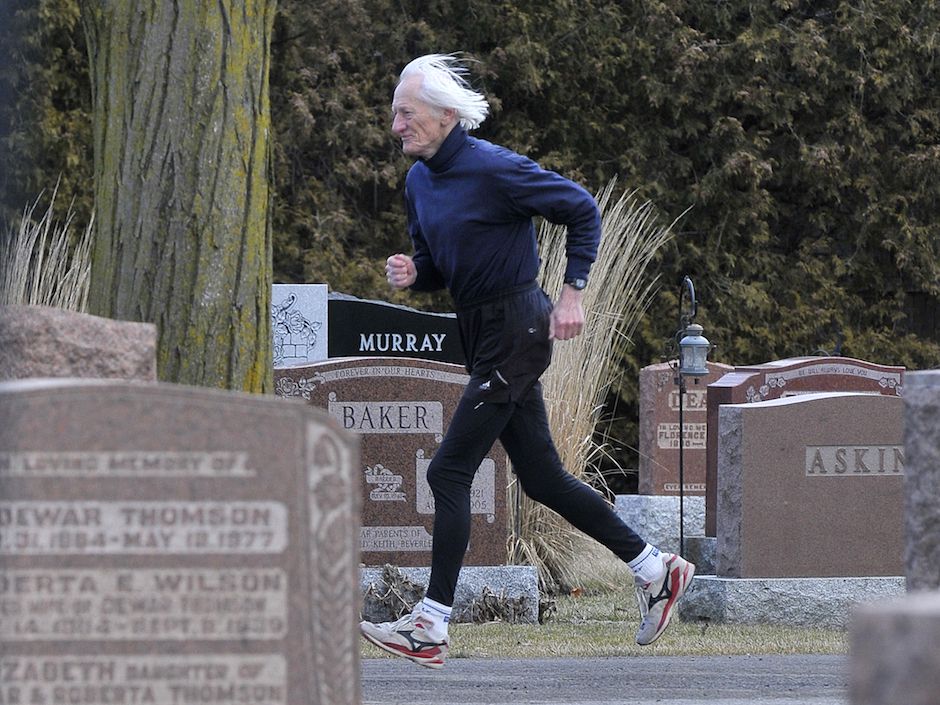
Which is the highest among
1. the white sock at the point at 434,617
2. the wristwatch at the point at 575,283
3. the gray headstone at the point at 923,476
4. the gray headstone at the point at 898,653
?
the wristwatch at the point at 575,283

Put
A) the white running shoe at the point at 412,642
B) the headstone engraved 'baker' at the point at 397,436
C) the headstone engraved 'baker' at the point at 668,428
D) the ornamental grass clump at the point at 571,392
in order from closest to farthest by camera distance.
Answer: the white running shoe at the point at 412,642, the headstone engraved 'baker' at the point at 397,436, the ornamental grass clump at the point at 571,392, the headstone engraved 'baker' at the point at 668,428

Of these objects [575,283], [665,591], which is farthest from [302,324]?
[575,283]

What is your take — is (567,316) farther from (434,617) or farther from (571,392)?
(571,392)

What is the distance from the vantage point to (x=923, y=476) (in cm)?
354

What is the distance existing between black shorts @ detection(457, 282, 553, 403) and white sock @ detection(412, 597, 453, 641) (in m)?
0.60

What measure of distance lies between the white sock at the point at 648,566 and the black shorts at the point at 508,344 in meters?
0.63

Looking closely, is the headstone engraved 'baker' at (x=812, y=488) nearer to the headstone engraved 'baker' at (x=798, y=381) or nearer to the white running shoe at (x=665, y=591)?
the white running shoe at (x=665, y=591)

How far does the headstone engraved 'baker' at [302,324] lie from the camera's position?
11047mm

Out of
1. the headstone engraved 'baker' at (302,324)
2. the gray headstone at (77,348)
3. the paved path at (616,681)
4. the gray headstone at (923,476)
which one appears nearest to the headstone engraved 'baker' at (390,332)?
the headstone engraved 'baker' at (302,324)

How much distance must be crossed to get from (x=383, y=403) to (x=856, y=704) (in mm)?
6109

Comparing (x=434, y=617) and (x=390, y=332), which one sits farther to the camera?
(x=390, y=332)

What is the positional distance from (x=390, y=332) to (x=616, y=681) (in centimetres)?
536

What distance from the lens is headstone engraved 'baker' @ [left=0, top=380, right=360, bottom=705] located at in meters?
2.93

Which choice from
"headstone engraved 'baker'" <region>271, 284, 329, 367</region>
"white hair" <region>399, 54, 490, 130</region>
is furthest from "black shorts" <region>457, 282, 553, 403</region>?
"headstone engraved 'baker'" <region>271, 284, 329, 367</region>
